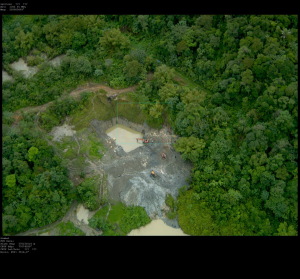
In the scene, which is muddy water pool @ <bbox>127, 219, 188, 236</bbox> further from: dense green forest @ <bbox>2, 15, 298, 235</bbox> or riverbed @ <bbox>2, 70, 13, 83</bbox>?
riverbed @ <bbox>2, 70, 13, 83</bbox>

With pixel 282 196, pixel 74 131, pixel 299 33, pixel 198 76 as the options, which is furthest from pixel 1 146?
pixel 299 33

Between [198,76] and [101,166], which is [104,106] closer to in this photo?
[101,166]

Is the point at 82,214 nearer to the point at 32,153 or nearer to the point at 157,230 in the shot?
the point at 157,230

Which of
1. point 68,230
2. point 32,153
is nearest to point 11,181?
point 32,153

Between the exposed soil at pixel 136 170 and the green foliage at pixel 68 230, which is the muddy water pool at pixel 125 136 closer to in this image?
the exposed soil at pixel 136 170

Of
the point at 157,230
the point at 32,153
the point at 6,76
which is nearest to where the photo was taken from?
the point at 157,230

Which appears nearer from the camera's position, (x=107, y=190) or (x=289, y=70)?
(x=289, y=70)
